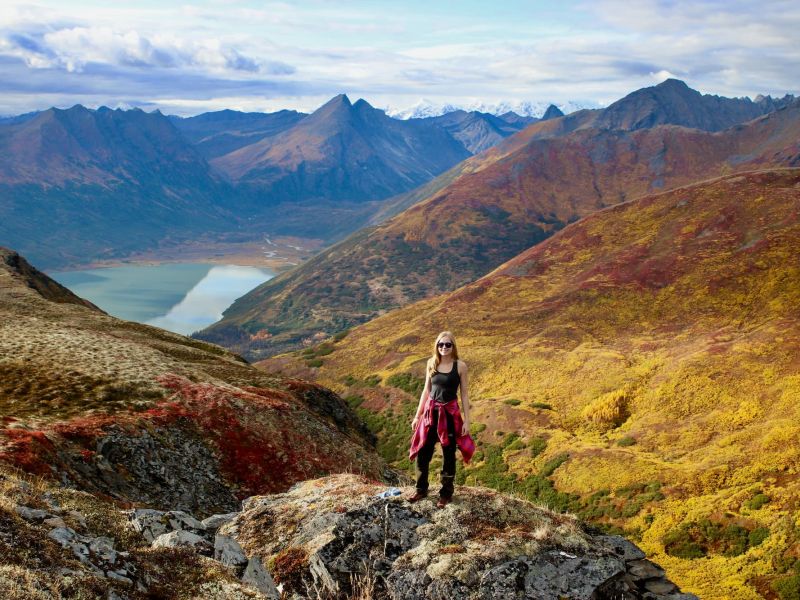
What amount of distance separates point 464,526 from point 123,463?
18.1 m


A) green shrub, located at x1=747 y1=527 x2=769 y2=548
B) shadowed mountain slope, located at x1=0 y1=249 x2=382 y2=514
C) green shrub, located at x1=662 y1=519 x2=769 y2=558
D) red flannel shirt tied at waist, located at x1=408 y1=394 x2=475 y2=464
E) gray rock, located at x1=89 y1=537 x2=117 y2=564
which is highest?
red flannel shirt tied at waist, located at x1=408 y1=394 x2=475 y2=464

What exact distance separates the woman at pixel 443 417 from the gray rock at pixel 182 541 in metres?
5.41

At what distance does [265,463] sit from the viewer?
3300 cm

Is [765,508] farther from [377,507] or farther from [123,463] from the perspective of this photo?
[123,463]

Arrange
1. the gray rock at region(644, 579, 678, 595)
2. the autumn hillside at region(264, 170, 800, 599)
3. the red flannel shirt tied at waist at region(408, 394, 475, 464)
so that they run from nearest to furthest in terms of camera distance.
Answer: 1. the gray rock at region(644, 579, 678, 595)
2. the red flannel shirt tied at waist at region(408, 394, 475, 464)
3. the autumn hillside at region(264, 170, 800, 599)

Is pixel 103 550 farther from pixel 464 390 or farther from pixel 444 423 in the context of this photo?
pixel 464 390

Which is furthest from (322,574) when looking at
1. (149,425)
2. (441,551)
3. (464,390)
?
(149,425)

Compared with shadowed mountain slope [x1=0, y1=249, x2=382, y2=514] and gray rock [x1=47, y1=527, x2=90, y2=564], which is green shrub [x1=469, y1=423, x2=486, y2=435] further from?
gray rock [x1=47, y1=527, x2=90, y2=564]

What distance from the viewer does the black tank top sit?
1560 cm

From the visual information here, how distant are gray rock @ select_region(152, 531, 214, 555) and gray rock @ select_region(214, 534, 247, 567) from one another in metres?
0.22

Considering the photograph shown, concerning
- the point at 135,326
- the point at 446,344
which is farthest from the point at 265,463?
the point at 135,326

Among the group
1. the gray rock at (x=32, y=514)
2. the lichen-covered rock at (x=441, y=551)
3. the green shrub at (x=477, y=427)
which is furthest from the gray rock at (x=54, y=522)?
the green shrub at (x=477, y=427)

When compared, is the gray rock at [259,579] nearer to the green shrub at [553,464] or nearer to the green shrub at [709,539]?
the green shrub at [709,539]

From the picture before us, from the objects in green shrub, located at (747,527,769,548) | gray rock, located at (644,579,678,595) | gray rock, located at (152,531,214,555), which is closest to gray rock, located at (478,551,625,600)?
gray rock, located at (644,579,678,595)
